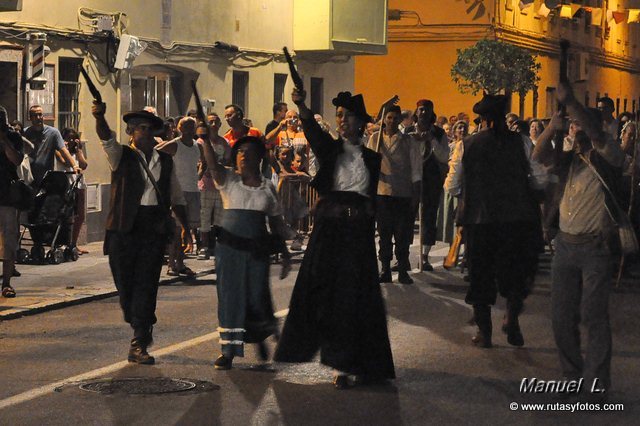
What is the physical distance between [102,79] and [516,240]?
42.2ft

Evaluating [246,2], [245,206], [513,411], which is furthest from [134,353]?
[246,2]

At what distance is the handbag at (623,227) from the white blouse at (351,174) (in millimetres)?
1678

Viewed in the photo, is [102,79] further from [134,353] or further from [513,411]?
[513,411]

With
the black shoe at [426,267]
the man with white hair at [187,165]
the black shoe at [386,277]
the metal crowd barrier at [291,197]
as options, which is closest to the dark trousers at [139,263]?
the black shoe at [386,277]

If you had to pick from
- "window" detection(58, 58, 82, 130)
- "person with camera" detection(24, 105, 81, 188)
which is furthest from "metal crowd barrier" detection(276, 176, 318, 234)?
"window" detection(58, 58, 82, 130)

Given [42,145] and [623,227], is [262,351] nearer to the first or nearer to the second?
[623,227]

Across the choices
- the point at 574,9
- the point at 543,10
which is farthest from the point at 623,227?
the point at 574,9

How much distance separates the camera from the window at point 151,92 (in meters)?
26.3

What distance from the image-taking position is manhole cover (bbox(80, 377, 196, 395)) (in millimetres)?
10055

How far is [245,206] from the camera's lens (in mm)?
11289

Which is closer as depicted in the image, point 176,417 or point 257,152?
point 176,417

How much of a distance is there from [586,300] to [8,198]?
23.1ft

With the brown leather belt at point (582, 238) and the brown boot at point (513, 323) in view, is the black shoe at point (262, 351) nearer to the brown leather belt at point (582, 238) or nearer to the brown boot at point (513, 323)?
the brown boot at point (513, 323)

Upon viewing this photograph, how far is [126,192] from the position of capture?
11398 millimetres
